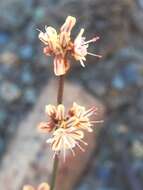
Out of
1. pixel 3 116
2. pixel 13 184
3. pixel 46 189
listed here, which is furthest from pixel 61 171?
pixel 46 189

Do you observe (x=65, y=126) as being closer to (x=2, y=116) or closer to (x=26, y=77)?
(x=2, y=116)

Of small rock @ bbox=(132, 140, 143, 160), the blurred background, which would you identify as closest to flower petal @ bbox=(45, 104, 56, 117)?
the blurred background

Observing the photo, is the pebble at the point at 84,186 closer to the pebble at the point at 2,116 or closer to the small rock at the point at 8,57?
the pebble at the point at 2,116

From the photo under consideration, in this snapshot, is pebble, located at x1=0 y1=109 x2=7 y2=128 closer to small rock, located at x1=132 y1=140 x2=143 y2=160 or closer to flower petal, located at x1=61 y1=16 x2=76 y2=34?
small rock, located at x1=132 y1=140 x2=143 y2=160

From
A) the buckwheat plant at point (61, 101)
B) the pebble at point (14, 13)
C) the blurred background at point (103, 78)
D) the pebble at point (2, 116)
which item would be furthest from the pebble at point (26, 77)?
the buckwheat plant at point (61, 101)

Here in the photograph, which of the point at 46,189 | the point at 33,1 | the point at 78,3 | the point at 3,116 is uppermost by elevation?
the point at 33,1

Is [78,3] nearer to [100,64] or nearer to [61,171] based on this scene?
[100,64]

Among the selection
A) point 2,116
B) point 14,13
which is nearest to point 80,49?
point 2,116
